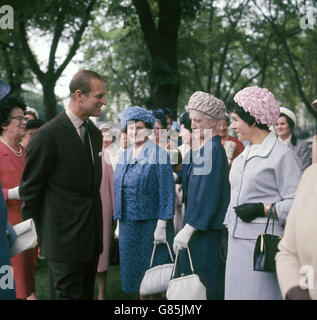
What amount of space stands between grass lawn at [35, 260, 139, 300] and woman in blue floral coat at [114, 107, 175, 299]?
3.01ft

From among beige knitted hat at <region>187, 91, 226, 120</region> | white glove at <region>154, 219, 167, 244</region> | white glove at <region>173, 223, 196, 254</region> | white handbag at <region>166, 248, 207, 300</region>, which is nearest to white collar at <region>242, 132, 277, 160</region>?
beige knitted hat at <region>187, 91, 226, 120</region>

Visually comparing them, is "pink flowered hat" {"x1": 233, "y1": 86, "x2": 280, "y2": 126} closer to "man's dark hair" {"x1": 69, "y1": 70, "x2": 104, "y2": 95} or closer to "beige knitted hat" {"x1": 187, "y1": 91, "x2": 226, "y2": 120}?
"beige knitted hat" {"x1": 187, "y1": 91, "x2": 226, "y2": 120}

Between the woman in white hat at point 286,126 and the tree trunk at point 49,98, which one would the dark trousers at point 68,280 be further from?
the tree trunk at point 49,98

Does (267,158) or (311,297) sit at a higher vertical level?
(267,158)

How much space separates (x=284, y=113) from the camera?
21.6ft

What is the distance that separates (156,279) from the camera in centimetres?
481

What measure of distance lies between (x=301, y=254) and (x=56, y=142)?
222 cm

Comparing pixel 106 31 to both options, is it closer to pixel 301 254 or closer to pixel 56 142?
pixel 56 142

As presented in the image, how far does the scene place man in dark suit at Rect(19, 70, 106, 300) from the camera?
11.9 feet

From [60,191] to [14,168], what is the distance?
1.59m
